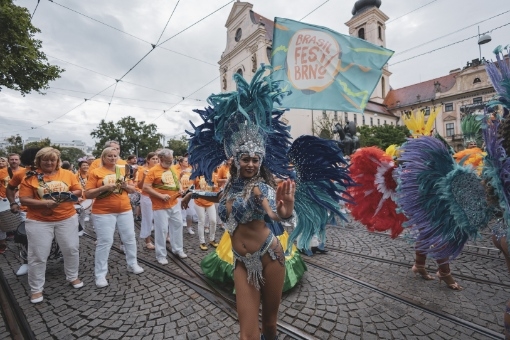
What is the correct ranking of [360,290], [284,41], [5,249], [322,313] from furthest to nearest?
1. [5,249]
2. [284,41]
3. [360,290]
4. [322,313]

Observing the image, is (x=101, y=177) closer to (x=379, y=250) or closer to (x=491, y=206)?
(x=491, y=206)

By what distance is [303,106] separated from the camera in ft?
13.1

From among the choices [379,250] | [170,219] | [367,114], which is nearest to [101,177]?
[170,219]

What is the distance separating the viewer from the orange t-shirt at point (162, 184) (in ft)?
15.6

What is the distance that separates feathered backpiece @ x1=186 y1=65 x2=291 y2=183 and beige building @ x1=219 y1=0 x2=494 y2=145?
31592mm

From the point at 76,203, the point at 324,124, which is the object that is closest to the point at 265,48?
the point at 324,124

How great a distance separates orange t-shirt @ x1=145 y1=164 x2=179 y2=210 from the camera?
4750 millimetres

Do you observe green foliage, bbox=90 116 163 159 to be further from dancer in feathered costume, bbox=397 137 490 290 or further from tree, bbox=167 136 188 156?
dancer in feathered costume, bbox=397 137 490 290

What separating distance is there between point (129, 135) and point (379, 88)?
4876 centimetres

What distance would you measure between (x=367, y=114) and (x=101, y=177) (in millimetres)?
50920

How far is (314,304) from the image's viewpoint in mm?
3195

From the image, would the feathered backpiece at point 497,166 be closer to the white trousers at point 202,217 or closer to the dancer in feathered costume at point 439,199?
the dancer in feathered costume at point 439,199

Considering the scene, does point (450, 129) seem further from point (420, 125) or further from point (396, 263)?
point (420, 125)

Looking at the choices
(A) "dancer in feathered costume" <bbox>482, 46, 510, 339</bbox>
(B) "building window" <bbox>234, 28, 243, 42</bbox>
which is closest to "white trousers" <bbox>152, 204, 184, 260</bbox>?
(A) "dancer in feathered costume" <bbox>482, 46, 510, 339</bbox>
